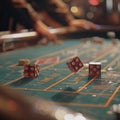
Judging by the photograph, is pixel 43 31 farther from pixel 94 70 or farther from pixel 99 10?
pixel 99 10

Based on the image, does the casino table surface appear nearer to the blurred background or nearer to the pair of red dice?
the pair of red dice

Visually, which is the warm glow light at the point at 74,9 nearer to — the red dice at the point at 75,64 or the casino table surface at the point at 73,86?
the casino table surface at the point at 73,86

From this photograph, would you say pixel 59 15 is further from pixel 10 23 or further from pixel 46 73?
pixel 46 73

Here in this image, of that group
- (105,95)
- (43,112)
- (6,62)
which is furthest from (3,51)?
(43,112)

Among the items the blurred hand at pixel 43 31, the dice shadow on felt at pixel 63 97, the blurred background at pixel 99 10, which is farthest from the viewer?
the blurred background at pixel 99 10

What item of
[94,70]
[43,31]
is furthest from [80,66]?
[43,31]

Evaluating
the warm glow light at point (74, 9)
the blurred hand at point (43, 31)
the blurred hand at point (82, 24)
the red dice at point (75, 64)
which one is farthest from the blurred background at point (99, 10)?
the red dice at point (75, 64)
